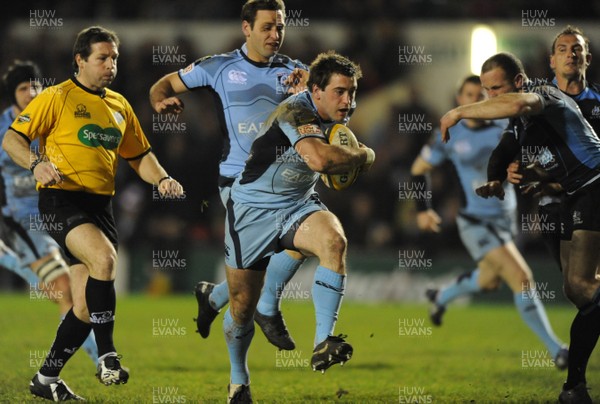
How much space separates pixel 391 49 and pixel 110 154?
42.1ft

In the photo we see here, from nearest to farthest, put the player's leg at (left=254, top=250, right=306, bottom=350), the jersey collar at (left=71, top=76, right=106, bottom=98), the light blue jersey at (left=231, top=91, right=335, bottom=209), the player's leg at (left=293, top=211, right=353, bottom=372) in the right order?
the player's leg at (left=293, top=211, right=353, bottom=372)
the light blue jersey at (left=231, top=91, right=335, bottom=209)
the jersey collar at (left=71, top=76, right=106, bottom=98)
the player's leg at (left=254, top=250, right=306, bottom=350)

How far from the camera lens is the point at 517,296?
1080 cm

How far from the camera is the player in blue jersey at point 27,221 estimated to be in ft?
30.8

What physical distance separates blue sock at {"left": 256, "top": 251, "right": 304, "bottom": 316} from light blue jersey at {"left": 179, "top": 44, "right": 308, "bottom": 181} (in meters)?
0.86

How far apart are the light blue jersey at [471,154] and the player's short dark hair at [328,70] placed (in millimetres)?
5233

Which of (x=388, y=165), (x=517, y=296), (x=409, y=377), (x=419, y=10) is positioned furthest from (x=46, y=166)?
(x=419, y=10)

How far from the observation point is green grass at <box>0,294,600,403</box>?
8.05 m

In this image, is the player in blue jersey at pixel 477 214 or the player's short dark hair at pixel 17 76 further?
the player in blue jersey at pixel 477 214

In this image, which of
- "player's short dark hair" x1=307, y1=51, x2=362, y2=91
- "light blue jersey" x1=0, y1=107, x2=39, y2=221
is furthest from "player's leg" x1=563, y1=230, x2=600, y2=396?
"light blue jersey" x1=0, y1=107, x2=39, y2=221

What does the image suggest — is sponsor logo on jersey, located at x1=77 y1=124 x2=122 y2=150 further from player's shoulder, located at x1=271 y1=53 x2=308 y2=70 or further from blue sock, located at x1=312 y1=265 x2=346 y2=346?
blue sock, located at x1=312 y1=265 x2=346 y2=346

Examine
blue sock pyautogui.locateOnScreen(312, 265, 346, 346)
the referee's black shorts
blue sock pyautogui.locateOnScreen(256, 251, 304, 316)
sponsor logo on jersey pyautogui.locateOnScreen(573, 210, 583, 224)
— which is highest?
the referee's black shorts

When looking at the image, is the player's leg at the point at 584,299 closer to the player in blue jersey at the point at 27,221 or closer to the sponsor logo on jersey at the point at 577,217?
the sponsor logo on jersey at the point at 577,217

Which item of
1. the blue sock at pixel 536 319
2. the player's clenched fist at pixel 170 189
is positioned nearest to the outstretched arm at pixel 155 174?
the player's clenched fist at pixel 170 189

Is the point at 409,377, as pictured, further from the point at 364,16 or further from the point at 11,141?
the point at 364,16
